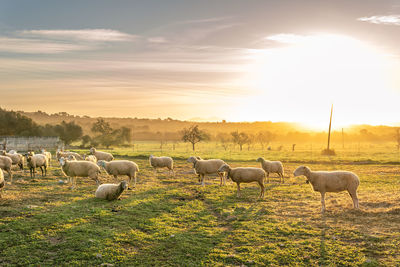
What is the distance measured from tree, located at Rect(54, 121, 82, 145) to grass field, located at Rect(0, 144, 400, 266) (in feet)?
210

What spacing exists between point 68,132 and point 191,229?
75066 millimetres

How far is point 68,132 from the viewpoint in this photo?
255 ft

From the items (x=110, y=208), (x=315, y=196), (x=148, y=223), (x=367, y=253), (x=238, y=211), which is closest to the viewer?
(x=367, y=253)

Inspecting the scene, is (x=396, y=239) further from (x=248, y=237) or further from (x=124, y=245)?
(x=124, y=245)

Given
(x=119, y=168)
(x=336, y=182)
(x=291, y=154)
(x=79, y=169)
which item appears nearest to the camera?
(x=336, y=182)

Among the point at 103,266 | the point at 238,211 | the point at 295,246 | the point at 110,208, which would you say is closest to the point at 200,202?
the point at 238,211

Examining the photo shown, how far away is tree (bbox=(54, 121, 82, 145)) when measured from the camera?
2987 inches

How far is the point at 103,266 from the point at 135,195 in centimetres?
820

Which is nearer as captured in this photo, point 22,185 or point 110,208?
point 110,208

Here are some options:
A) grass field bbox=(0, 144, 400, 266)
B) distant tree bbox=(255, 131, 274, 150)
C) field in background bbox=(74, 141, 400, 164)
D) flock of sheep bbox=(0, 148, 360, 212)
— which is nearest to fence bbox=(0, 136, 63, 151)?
field in background bbox=(74, 141, 400, 164)

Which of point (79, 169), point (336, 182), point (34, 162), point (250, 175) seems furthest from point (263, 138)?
point (79, 169)

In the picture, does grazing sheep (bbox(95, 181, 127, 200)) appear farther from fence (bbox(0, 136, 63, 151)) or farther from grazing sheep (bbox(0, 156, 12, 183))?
fence (bbox(0, 136, 63, 151))

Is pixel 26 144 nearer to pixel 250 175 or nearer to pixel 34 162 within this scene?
pixel 34 162

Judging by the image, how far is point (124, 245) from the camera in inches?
374
